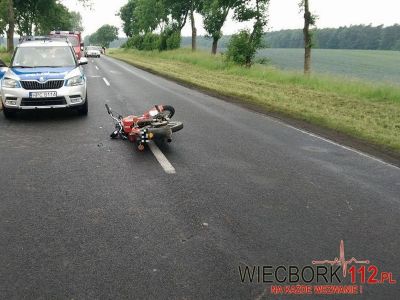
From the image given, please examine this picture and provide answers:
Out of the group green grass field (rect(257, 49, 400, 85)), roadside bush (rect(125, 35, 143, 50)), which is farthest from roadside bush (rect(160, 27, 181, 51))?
roadside bush (rect(125, 35, 143, 50))

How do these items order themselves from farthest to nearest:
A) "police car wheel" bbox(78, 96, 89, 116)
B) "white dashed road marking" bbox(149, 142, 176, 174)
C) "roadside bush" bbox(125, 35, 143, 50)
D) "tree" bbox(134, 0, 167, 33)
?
"roadside bush" bbox(125, 35, 143, 50), "tree" bbox(134, 0, 167, 33), "police car wheel" bbox(78, 96, 89, 116), "white dashed road marking" bbox(149, 142, 176, 174)

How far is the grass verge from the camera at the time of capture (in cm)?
994

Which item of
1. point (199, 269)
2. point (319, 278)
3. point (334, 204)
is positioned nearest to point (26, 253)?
point (199, 269)

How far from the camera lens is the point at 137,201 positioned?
4.91m

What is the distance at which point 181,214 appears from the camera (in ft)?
14.9

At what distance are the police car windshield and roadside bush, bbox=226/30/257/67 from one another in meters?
18.7

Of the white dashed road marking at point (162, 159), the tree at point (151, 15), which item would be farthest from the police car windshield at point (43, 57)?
the tree at point (151, 15)

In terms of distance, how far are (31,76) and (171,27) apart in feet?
162

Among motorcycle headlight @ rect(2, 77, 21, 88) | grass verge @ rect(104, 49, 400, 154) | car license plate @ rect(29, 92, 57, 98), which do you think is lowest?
Result: grass verge @ rect(104, 49, 400, 154)

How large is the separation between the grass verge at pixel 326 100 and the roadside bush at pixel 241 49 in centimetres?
360

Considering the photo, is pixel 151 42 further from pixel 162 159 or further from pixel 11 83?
pixel 162 159

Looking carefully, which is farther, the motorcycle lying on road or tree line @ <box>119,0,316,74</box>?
tree line @ <box>119,0,316,74</box>

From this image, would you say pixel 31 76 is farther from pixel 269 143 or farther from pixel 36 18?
pixel 36 18
